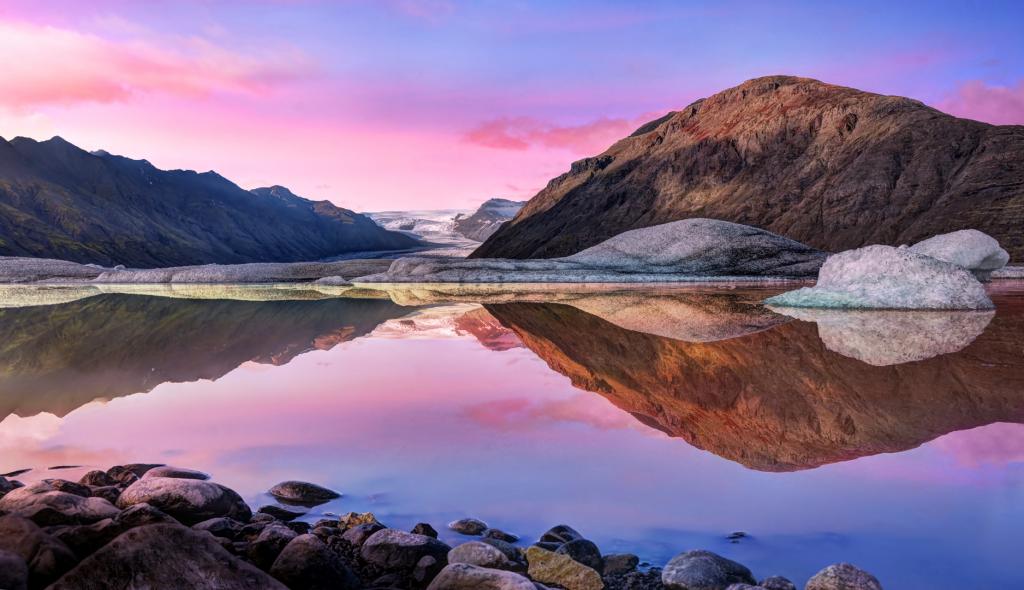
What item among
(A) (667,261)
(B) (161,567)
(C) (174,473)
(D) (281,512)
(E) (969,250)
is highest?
(E) (969,250)

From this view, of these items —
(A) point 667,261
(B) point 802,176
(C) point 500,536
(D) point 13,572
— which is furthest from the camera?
(B) point 802,176

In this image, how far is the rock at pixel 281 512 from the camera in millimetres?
6727

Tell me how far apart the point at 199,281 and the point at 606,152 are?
342ft

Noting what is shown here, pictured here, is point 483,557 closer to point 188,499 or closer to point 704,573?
point 704,573

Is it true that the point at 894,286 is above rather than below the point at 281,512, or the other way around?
above

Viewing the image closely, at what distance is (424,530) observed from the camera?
607 cm

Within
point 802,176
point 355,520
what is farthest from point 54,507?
point 802,176

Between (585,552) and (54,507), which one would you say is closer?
(585,552)

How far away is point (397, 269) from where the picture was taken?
85625 mm

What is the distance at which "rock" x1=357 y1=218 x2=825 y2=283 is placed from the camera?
77.6 meters

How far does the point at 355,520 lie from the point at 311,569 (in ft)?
3.54

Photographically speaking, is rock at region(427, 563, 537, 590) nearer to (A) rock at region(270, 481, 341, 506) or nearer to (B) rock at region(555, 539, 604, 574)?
(B) rock at region(555, 539, 604, 574)

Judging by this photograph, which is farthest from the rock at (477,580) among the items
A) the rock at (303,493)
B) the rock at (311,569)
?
the rock at (303,493)

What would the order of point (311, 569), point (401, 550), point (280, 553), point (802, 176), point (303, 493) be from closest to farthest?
point (311, 569) < point (280, 553) < point (401, 550) < point (303, 493) < point (802, 176)
